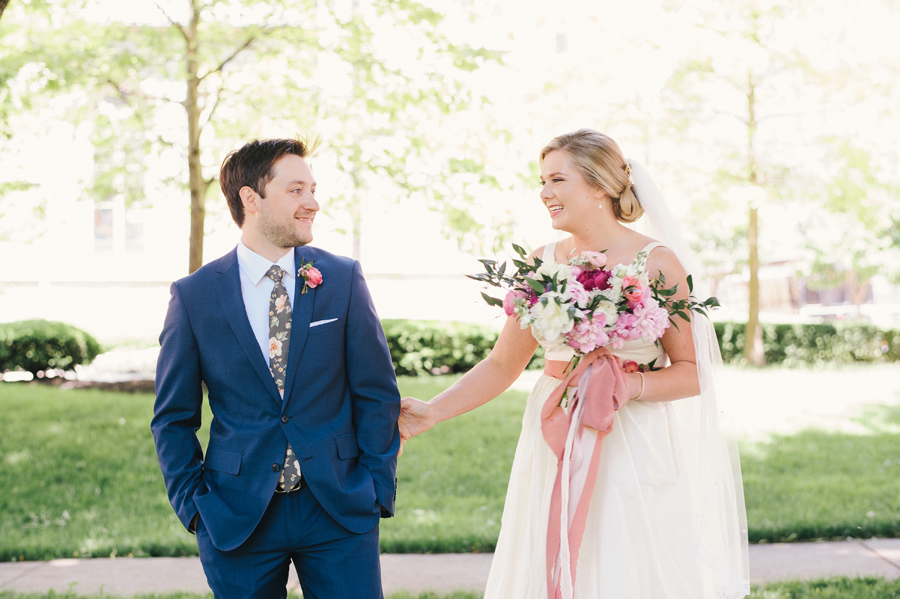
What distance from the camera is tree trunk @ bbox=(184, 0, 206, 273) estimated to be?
9.28 m

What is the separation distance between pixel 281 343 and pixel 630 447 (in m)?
1.45

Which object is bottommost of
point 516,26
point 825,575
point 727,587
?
point 825,575

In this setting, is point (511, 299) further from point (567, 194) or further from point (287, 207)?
point (287, 207)

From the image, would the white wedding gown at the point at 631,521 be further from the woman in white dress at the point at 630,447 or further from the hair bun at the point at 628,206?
the hair bun at the point at 628,206

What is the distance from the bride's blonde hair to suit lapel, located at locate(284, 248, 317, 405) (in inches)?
49.1

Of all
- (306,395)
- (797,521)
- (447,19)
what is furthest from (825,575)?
(447,19)

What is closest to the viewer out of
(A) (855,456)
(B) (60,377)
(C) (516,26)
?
(A) (855,456)

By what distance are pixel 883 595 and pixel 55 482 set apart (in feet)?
22.4

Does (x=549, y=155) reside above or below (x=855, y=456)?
above

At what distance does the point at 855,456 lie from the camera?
831 cm

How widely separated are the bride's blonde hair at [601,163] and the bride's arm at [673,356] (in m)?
0.30

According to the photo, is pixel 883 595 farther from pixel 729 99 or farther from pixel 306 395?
pixel 729 99

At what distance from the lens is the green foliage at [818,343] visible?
1645 centimetres

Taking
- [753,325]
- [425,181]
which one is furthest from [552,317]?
[753,325]
